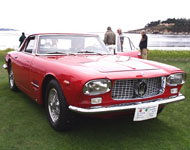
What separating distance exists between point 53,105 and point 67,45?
4.21 feet

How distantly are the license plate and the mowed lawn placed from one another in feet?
1.12

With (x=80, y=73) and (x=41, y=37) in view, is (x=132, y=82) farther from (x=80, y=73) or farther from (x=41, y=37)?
(x=41, y=37)

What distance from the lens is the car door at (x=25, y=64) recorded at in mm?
4202

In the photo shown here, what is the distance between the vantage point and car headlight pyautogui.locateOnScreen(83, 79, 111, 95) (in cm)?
277

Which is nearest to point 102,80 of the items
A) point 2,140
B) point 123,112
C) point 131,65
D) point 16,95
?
point 123,112

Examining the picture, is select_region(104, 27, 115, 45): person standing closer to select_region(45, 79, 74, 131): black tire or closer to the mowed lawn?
the mowed lawn

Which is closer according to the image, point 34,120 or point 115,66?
Result: point 115,66

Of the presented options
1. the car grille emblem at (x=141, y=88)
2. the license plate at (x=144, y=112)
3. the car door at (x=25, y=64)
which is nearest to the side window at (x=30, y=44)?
the car door at (x=25, y=64)

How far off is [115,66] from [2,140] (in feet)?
5.66

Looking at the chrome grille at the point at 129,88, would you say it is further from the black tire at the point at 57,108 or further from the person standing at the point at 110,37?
the person standing at the point at 110,37

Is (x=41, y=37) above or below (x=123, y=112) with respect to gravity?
above

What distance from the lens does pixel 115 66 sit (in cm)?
323

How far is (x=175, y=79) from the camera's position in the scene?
11.2 feet

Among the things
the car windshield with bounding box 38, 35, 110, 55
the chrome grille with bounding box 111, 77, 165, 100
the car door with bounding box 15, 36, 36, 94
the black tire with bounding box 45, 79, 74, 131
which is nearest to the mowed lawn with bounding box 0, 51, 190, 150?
the black tire with bounding box 45, 79, 74, 131
